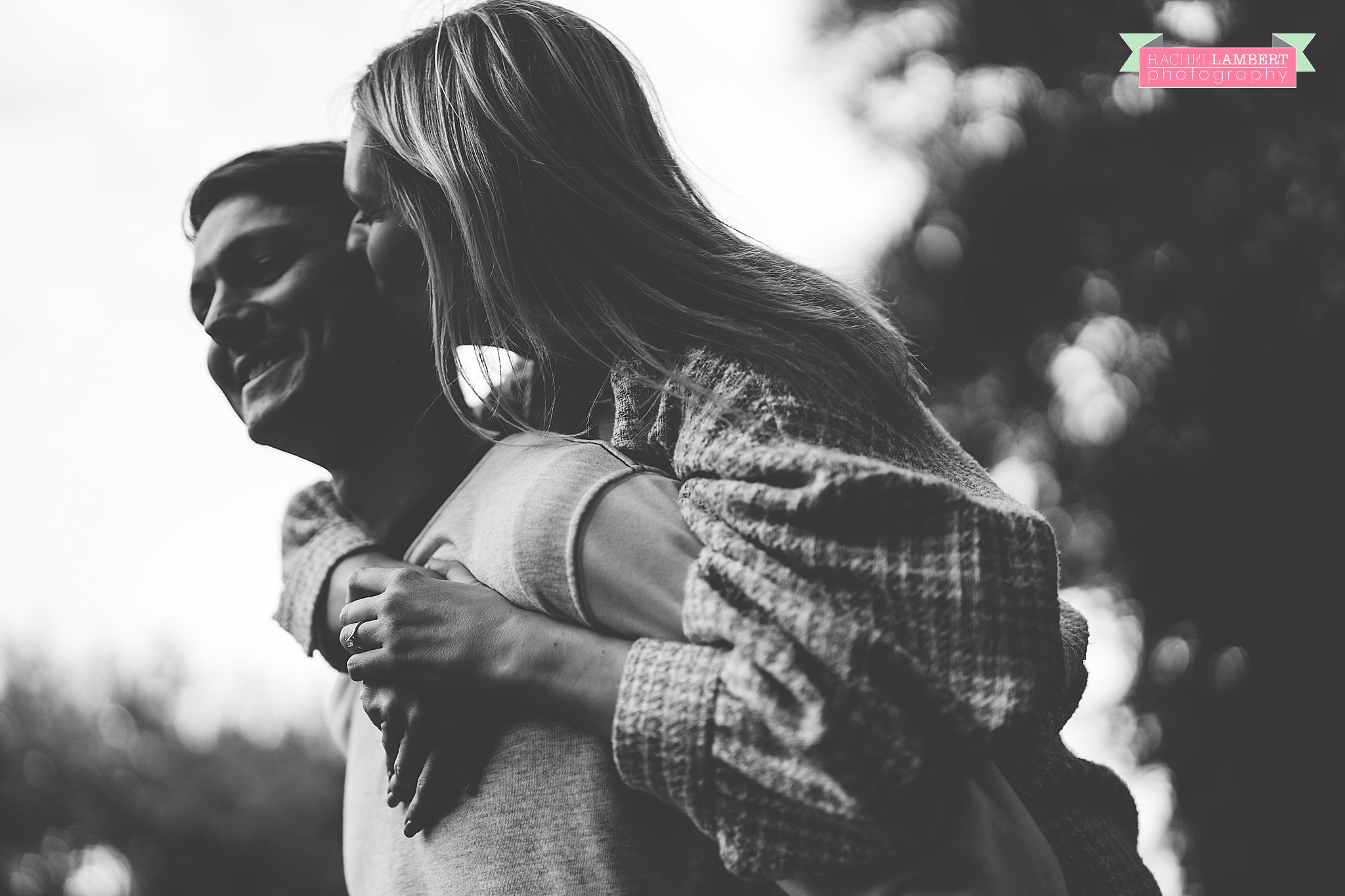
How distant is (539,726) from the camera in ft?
4.94

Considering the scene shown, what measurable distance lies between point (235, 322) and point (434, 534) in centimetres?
59

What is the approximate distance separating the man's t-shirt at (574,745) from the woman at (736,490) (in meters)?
0.06

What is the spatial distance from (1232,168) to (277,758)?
1091 centimetres

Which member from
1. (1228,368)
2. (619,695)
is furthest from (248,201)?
(1228,368)

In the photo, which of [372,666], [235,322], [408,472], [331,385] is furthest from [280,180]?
[372,666]

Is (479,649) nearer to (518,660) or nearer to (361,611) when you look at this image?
(518,660)

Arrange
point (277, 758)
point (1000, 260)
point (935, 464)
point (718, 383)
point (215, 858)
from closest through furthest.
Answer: point (718, 383), point (935, 464), point (1000, 260), point (215, 858), point (277, 758)

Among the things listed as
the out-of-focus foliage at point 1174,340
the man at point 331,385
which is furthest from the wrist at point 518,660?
the out-of-focus foliage at point 1174,340

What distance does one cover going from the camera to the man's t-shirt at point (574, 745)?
1377 mm

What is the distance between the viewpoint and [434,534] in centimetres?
180

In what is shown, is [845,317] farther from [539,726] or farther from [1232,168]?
[1232,168]

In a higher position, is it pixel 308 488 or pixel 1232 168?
pixel 1232 168

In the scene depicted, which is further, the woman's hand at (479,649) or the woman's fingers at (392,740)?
the woman's fingers at (392,740)

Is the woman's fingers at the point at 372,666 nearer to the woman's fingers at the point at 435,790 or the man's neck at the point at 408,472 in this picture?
the woman's fingers at the point at 435,790
